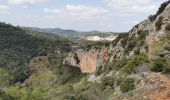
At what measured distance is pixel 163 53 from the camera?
30812 mm

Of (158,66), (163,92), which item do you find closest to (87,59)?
(158,66)

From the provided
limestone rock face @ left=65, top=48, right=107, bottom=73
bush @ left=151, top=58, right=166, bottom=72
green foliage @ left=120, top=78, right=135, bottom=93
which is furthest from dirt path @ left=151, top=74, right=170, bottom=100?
limestone rock face @ left=65, top=48, right=107, bottom=73

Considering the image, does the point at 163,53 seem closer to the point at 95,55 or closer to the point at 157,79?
the point at 157,79

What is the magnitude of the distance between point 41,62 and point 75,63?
1372 inches

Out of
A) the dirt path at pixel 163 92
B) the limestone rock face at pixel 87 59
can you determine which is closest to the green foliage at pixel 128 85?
the dirt path at pixel 163 92

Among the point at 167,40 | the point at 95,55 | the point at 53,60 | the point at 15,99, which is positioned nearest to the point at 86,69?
the point at 95,55

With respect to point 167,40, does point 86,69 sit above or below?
below

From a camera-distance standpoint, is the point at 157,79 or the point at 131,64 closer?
the point at 157,79

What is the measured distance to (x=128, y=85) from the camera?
28562 mm

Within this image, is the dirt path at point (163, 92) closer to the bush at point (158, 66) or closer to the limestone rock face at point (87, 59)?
the bush at point (158, 66)

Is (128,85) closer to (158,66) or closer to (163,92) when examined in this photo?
(158,66)

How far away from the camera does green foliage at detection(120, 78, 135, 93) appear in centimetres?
2806

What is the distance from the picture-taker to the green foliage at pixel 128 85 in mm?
28061

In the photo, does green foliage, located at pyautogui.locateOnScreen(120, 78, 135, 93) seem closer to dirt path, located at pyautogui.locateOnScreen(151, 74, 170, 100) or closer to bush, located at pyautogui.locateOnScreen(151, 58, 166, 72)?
bush, located at pyautogui.locateOnScreen(151, 58, 166, 72)
